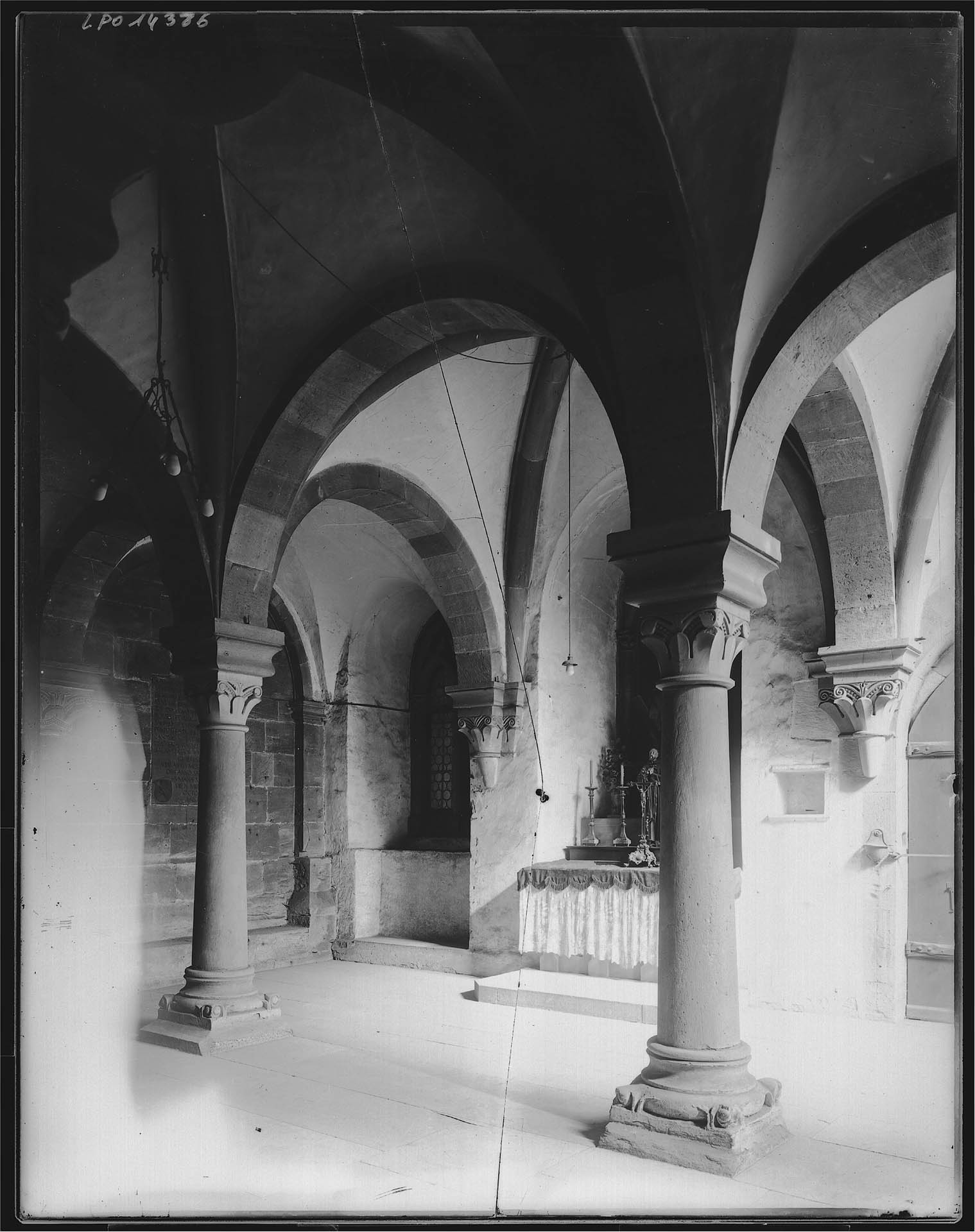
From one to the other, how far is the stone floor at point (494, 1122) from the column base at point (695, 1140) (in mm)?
48

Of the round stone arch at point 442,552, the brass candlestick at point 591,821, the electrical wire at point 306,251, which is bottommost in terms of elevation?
the brass candlestick at point 591,821

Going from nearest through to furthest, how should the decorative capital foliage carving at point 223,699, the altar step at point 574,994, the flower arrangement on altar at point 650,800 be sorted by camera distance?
the decorative capital foliage carving at point 223,699 → the altar step at point 574,994 → the flower arrangement on altar at point 650,800

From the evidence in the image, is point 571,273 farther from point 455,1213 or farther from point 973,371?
point 455,1213

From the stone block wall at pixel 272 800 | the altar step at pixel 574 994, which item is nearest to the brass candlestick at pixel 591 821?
the altar step at pixel 574 994

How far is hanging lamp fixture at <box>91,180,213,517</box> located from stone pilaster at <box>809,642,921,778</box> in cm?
452

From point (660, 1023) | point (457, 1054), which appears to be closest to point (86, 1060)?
point (457, 1054)

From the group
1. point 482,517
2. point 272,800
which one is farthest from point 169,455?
point 272,800

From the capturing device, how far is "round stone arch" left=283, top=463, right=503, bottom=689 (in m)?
8.61

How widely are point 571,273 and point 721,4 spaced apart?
1.43 metres

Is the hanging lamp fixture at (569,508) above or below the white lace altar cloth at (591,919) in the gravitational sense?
above

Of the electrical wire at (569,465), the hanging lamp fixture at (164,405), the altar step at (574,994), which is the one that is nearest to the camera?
the hanging lamp fixture at (164,405)

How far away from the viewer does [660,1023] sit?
4.17m

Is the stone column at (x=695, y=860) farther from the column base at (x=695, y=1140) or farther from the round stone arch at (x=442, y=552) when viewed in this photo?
the round stone arch at (x=442, y=552)

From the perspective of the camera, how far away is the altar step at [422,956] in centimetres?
912
